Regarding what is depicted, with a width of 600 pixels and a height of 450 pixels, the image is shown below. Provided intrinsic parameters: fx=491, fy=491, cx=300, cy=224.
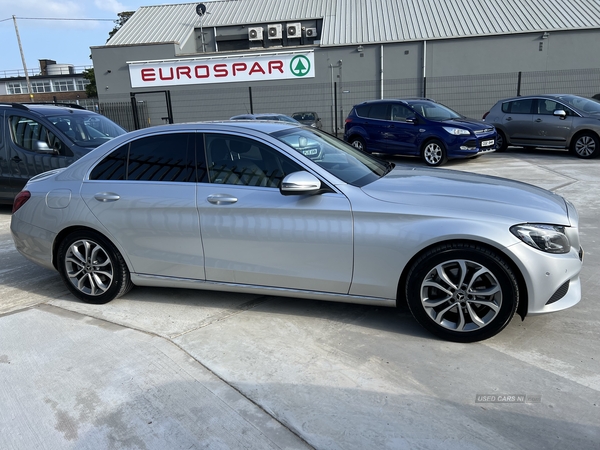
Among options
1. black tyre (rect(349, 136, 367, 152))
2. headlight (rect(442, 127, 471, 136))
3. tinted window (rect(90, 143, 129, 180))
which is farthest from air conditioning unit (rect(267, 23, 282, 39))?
tinted window (rect(90, 143, 129, 180))

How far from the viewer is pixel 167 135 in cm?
422

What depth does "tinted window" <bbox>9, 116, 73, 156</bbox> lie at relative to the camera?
308 inches

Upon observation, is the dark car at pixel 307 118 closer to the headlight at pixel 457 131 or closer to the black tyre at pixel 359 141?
the black tyre at pixel 359 141

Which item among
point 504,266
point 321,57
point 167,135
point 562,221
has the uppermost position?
point 321,57

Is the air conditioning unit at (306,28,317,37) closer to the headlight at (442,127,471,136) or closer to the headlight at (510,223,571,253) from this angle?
the headlight at (442,127,471,136)

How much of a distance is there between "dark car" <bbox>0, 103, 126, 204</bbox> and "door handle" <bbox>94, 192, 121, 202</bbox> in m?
3.92

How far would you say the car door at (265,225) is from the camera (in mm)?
3604

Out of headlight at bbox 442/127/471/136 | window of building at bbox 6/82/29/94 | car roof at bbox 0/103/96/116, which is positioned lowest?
headlight at bbox 442/127/471/136

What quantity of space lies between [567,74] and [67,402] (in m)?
→ 24.2

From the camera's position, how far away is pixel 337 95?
23.6 m

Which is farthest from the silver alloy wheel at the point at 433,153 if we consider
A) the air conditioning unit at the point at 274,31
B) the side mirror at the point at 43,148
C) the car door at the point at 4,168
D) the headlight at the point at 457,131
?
the air conditioning unit at the point at 274,31

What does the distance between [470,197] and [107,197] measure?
2.96m

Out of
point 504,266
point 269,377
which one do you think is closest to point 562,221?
point 504,266

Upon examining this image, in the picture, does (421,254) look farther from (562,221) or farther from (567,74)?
(567,74)
